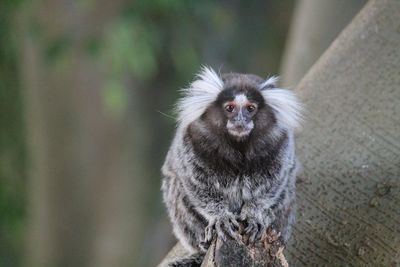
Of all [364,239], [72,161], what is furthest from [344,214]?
[72,161]

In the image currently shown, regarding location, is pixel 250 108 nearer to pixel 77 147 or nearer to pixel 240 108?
pixel 240 108

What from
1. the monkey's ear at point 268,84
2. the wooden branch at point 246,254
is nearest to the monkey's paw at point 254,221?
the wooden branch at point 246,254

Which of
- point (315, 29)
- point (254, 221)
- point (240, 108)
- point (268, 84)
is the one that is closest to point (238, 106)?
point (240, 108)

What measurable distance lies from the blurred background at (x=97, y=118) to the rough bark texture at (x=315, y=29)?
158 cm

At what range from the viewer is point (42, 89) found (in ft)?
27.8

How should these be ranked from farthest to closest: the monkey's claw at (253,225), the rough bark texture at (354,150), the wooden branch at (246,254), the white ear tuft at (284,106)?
the rough bark texture at (354,150)
the white ear tuft at (284,106)
the monkey's claw at (253,225)
the wooden branch at (246,254)

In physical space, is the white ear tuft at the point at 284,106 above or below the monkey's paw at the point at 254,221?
above

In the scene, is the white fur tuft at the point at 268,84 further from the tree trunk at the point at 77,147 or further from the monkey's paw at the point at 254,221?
the tree trunk at the point at 77,147

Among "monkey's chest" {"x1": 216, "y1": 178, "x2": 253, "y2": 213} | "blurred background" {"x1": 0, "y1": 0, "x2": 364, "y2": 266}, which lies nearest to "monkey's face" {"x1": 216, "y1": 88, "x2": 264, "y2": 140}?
"monkey's chest" {"x1": 216, "y1": 178, "x2": 253, "y2": 213}

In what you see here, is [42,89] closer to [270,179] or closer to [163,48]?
[163,48]

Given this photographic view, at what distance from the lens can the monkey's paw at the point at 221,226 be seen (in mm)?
4355

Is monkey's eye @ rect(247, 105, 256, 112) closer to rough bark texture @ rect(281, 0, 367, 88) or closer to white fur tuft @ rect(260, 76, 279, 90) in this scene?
white fur tuft @ rect(260, 76, 279, 90)

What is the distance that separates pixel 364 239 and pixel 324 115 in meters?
0.85

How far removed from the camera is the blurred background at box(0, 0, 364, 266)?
838 cm
